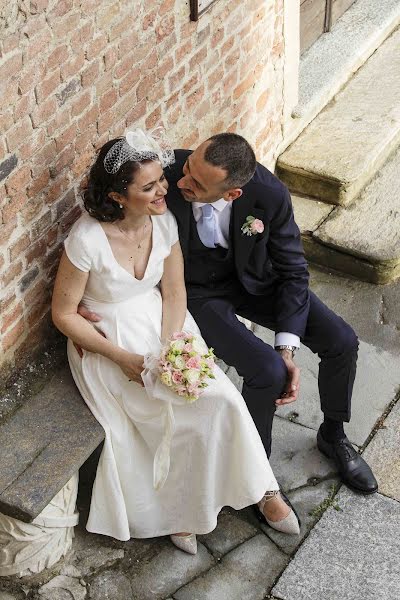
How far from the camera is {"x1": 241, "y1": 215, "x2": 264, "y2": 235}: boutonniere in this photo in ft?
13.6

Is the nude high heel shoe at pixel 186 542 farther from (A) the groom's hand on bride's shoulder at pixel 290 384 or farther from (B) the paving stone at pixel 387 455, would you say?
(B) the paving stone at pixel 387 455

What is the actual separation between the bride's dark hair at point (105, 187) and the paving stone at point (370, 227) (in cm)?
203

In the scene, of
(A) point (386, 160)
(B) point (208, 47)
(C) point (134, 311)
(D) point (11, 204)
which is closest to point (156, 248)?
(C) point (134, 311)

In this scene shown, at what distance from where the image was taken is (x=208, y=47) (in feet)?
16.1

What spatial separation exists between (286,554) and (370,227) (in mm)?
Answer: 2243

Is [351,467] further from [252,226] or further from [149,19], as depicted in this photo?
[149,19]

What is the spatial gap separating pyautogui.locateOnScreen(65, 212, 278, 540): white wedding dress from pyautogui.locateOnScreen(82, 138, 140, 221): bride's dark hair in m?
0.07

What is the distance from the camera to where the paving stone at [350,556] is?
3965 mm

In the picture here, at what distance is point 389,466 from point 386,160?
245 centimetres

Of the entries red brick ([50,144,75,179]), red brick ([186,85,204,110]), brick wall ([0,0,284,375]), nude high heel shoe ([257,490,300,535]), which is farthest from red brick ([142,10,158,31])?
nude high heel shoe ([257,490,300,535])

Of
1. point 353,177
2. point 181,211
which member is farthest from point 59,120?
point 353,177

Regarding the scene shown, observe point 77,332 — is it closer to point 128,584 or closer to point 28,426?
point 28,426

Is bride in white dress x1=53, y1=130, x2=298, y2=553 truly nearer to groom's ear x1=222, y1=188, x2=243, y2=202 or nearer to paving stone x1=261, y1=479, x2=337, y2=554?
paving stone x1=261, y1=479, x2=337, y2=554

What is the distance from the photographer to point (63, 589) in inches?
157
